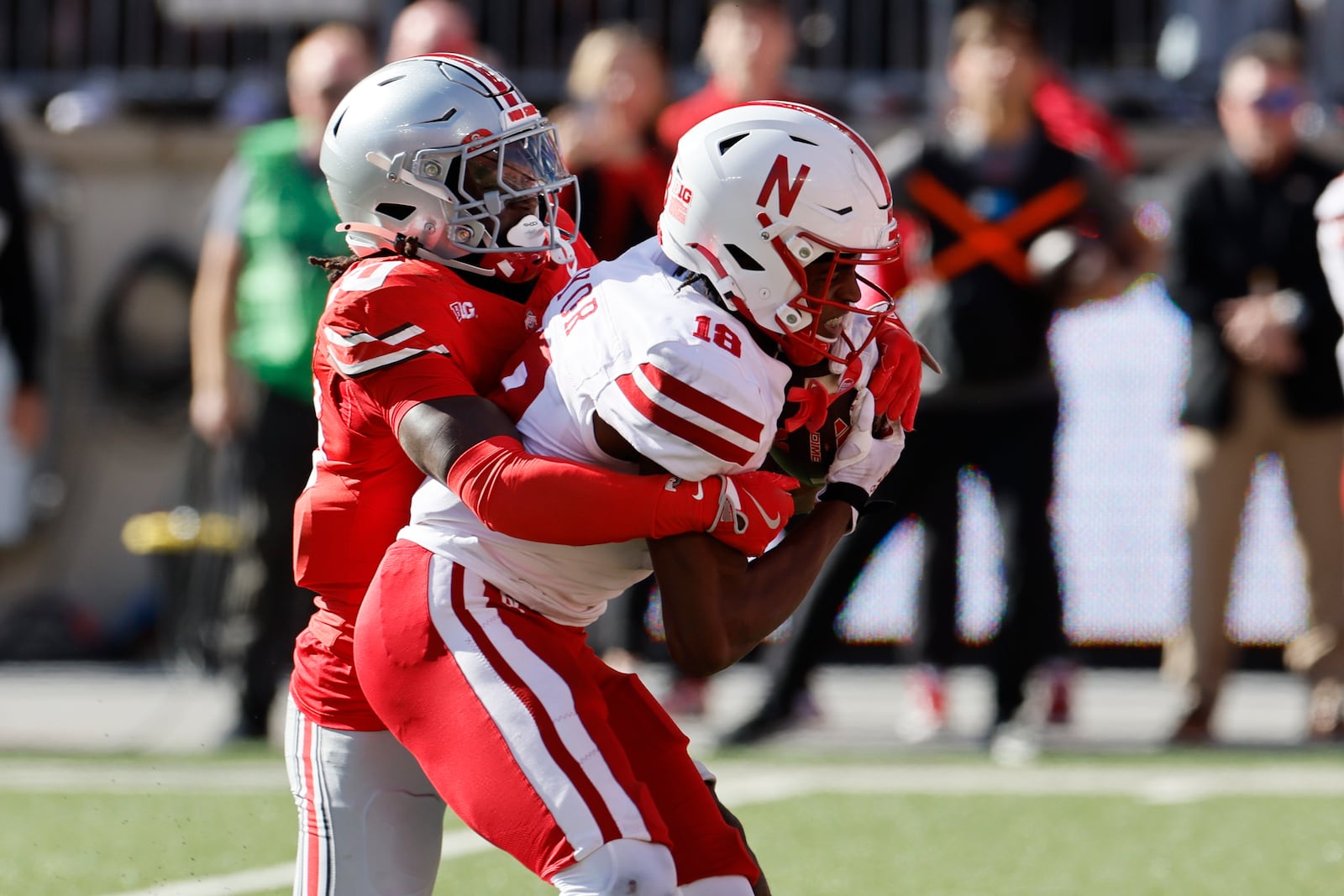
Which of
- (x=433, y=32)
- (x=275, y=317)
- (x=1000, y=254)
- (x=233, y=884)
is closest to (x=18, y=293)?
(x=275, y=317)

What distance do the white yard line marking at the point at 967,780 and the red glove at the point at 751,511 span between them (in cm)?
283

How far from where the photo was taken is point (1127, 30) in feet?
30.3

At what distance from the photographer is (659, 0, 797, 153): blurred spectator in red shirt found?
727 cm

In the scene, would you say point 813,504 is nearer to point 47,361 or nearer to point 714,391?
point 714,391

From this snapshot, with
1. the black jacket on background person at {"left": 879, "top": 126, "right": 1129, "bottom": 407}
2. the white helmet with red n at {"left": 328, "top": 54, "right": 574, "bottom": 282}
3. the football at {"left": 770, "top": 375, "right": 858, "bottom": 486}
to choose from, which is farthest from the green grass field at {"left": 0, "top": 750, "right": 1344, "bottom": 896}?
the white helmet with red n at {"left": 328, "top": 54, "right": 574, "bottom": 282}

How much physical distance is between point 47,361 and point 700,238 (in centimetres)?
695

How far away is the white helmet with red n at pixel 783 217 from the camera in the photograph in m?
2.93

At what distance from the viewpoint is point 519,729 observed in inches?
112

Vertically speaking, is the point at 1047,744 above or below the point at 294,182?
below

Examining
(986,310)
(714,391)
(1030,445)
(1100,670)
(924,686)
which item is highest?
(714,391)

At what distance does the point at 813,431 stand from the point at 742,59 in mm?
4427

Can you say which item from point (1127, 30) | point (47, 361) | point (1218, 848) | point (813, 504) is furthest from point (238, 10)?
point (813, 504)

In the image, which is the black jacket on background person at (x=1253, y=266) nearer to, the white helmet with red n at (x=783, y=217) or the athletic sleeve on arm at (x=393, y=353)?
the white helmet with red n at (x=783, y=217)

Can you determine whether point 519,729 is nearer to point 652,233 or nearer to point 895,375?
point 895,375
